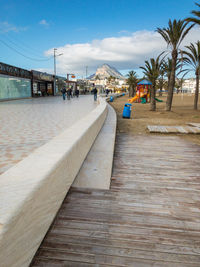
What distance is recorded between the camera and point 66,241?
7.11ft

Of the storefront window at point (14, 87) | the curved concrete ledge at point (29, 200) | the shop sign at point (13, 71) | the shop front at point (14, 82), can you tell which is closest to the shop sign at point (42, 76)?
the shop front at point (14, 82)

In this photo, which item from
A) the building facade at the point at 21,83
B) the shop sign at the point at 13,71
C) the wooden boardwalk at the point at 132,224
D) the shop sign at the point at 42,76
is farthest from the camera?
the shop sign at the point at 42,76

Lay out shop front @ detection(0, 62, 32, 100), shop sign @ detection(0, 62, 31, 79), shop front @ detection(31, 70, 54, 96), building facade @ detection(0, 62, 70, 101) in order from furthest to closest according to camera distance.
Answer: shop front @ detection(31, 70, 54, 96)
building facade @ detection(0, 62, 70, 101)
shop front @ detection(0, 62, 32, 100)
shop sign @ detection(0, 62, 31, 79)

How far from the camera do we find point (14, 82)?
89.5ft

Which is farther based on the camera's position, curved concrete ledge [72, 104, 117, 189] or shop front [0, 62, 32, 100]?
shop front [0, 62, 32, 100]

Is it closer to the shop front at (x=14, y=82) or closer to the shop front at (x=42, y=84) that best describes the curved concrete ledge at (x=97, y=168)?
the shop front at (x=14, y=82)

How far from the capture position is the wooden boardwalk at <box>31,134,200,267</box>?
1.98 meters

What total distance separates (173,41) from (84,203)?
17.4 meters

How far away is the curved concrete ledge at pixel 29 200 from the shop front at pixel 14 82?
24509 mm

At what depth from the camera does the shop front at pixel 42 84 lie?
34750 millimetres

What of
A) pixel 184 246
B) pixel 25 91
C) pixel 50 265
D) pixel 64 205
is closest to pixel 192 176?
pixel 184 246

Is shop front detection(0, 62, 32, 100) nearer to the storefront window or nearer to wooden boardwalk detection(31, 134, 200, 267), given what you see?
the storefront window

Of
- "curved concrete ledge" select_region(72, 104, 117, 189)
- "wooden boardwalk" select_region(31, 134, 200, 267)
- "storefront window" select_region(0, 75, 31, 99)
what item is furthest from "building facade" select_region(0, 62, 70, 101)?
"wooden boardwalk" select_region(31, 134, 200, 267)

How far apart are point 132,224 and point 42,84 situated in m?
40.5
